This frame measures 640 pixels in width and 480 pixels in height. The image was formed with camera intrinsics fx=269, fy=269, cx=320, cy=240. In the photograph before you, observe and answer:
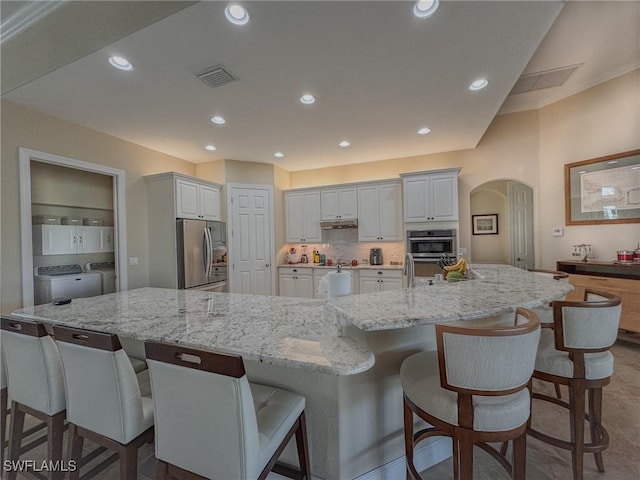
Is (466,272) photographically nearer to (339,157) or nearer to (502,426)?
(502,426)

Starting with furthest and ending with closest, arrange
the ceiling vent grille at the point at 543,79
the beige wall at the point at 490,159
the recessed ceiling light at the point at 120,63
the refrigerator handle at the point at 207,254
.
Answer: the refrigerator handle at the point at 207,254 → the ceiling vent grille at the point at 543,79 → the beige wall at the point at 490,159 → the recessed ceiling light at the point at 120,63

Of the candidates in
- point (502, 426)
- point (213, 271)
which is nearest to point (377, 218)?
point (213, 271)

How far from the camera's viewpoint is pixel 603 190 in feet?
11.6

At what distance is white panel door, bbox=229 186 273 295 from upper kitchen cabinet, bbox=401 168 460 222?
2519 millimetres

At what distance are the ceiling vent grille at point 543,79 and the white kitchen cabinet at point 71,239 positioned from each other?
242 inches

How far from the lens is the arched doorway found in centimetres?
490

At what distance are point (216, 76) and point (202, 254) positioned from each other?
2584mm

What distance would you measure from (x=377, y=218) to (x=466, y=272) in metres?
2.46

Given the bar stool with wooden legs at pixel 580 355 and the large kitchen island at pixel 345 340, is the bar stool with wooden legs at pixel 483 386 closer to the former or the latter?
the large kitchen island at pixel 345 340

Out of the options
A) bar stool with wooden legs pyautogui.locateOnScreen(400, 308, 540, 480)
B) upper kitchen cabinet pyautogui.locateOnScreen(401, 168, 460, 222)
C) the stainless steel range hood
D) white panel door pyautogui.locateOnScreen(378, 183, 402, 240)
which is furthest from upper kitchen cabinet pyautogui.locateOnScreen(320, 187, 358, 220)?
bar stool with wooden legs pyautogui.locateOnScreen(400, 308, 540, 480)

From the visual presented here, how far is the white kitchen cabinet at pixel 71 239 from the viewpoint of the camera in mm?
3453

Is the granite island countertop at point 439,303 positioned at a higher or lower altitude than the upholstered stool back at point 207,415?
higher

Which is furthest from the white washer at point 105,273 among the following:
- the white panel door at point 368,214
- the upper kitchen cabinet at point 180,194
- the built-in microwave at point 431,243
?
the built-in microwave at point 431,243

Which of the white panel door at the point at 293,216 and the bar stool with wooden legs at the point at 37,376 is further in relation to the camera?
the white panel door at the point at 293,216
